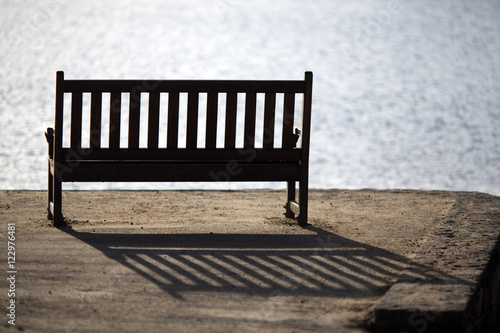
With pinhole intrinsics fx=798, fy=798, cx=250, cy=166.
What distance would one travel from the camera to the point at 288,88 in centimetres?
536

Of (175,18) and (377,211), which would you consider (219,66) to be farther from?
(377,211)

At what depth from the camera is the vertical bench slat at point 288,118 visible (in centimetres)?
536

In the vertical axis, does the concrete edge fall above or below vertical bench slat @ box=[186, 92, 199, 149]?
below

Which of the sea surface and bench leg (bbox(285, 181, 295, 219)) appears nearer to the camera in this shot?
bench leg (bbox(285, 181, 295, 219))

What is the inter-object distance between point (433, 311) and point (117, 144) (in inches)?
103

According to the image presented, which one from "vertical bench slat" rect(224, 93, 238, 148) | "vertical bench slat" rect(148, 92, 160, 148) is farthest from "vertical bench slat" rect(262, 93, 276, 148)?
"vertical bench slat" rect(148, 92, 160, 148)

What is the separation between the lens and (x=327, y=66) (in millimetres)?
37844

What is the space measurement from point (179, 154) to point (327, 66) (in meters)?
33.1

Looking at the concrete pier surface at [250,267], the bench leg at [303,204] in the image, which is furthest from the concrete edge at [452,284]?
the bench leg at [303,204]

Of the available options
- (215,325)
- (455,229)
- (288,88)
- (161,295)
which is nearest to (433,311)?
(215,325)

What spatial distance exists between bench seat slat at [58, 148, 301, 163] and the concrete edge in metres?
1.16

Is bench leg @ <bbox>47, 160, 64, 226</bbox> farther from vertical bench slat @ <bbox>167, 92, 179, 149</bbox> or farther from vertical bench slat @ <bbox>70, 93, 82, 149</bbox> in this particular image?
vertical bench slat @ <bbox>167, 92, 179, 149</bbox>

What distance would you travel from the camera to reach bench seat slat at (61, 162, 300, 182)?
520 centimetres

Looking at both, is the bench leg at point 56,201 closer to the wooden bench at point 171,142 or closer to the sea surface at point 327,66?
the wooden bench at point 171,142
